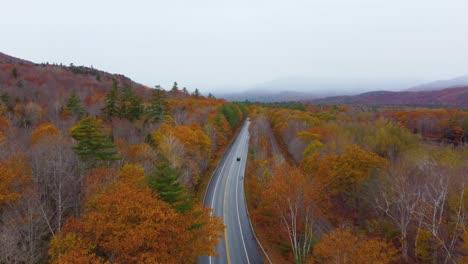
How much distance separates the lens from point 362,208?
110ft

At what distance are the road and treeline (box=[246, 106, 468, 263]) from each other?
169cm

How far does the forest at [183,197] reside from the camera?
15.9 meters

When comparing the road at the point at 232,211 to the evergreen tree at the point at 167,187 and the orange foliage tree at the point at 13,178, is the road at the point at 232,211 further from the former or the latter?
the orange foliage tree at the point at 13,178

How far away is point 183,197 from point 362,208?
2505cm

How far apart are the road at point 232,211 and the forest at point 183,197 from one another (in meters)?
1.59

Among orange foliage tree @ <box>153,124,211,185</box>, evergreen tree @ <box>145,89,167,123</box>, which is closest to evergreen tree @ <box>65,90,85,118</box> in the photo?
evergreen tree @ <box>145,89,167,123</box>

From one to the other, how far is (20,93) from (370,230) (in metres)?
81.3

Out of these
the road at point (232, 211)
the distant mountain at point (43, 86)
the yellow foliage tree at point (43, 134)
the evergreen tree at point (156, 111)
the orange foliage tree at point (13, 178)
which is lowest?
the road at point (232, 211)

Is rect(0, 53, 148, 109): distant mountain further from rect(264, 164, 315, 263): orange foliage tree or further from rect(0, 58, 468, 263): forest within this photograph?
rect(264, 164, 315, 263): orange foliage tree

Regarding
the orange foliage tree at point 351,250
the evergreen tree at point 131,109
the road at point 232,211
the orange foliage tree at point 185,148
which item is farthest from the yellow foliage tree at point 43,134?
the orange foliage tree at point 351,250

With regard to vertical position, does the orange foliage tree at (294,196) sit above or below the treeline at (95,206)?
below

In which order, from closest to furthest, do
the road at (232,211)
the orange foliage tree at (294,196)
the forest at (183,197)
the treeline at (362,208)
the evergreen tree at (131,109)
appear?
1. the forest at (183,197)
2. the treeline at (362,208)
3. the orange foliage tree at (294,196)
4. the road at (232,211)
5. the evergreen tree at (131,109)

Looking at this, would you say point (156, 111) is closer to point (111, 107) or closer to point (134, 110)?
point (134, 110)

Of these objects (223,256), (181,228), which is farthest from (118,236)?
(223,256)
